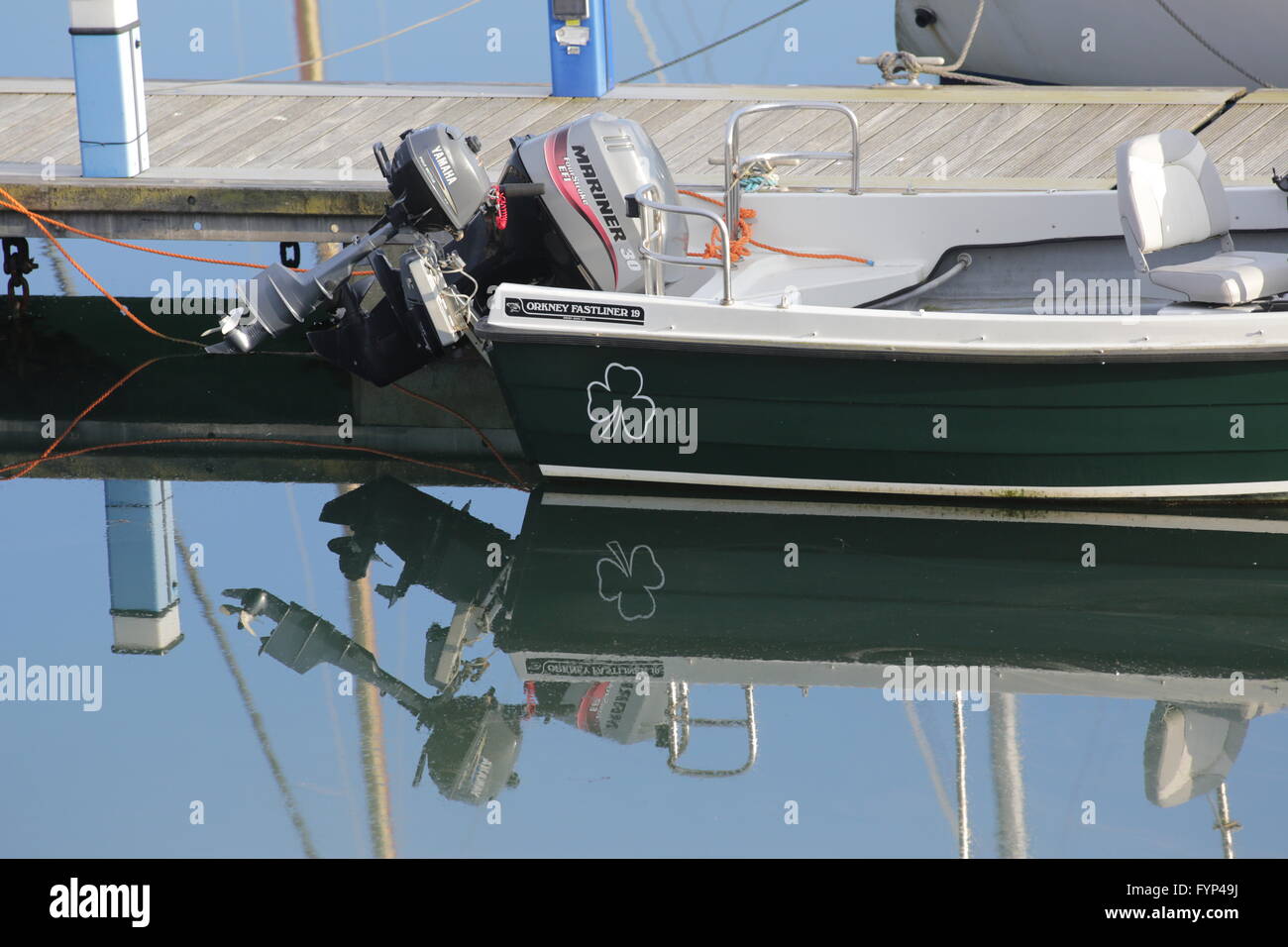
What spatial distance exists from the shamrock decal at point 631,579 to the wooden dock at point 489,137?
6.32 feet

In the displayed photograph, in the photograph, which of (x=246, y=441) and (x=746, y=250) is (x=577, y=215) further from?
(x=246, y=441)

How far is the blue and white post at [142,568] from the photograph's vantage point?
510cm

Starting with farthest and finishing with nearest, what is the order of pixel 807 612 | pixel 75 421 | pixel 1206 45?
1. pixel 1206 45
2. pixel 75 421
3. pixel 807 612

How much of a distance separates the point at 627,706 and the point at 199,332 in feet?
12.6

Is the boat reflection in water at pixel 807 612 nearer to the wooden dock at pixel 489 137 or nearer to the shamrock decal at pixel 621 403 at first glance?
the shamrock decal at pixel 621 403

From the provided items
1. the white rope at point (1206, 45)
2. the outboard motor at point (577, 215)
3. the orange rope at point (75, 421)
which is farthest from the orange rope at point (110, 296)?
the white rope at point (1206, 45)

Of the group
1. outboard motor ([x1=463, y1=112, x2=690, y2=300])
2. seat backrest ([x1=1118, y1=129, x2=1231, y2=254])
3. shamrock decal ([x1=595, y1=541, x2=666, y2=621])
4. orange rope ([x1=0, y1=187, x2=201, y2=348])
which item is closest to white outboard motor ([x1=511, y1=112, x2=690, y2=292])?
outboard motor ([x1=463, y1=112, x2=690, y2=300])

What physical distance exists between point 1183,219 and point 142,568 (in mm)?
3450

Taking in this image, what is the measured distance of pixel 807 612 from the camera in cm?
507

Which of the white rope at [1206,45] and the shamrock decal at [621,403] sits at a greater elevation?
the white rope at [1206,45]

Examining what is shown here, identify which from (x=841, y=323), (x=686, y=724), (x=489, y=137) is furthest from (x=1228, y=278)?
(x=489, y=137)
